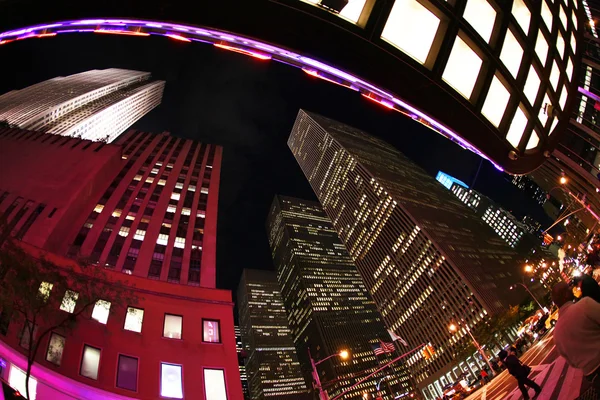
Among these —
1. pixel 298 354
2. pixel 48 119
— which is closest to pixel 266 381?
pixel 298 354

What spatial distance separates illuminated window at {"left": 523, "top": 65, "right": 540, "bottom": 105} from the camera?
31.2ft

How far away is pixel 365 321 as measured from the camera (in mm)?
157125

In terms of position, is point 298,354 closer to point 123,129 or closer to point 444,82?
point 123,129

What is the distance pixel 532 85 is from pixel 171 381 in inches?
870

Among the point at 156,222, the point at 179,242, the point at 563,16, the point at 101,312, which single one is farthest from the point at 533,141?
the point at 156,222

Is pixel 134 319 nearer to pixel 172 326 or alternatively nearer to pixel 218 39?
pixel 172 326

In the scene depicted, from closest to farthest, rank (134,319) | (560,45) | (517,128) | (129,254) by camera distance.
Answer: (517,128), (560,45), (134,319), (129,254)

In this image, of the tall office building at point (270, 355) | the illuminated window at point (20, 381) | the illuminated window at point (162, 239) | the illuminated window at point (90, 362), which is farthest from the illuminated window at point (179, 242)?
the tall office building at point (270, 355)

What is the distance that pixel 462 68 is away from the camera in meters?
7.75

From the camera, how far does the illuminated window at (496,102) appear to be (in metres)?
8.48

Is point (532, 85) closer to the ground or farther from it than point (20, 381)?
closer to the ground

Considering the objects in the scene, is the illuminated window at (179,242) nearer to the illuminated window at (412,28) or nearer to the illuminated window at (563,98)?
the illuminated window at (412,28)

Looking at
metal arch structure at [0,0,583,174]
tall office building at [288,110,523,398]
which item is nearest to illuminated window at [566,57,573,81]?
metal arch structure at [0,0,583,174]

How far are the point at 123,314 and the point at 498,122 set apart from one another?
73.5 feet
